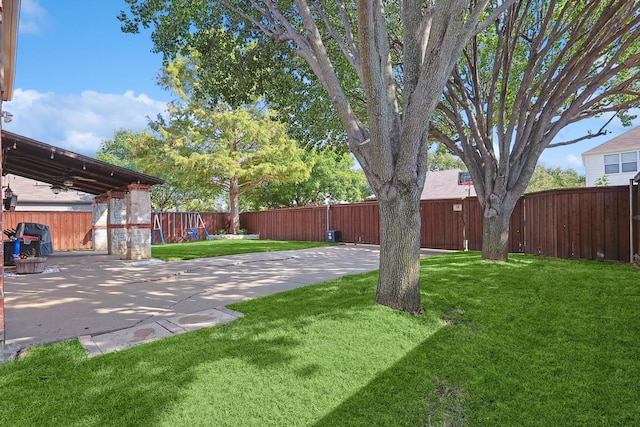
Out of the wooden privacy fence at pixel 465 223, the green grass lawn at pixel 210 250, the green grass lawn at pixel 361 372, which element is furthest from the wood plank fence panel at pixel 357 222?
the green grass lawn at pixel 361 372

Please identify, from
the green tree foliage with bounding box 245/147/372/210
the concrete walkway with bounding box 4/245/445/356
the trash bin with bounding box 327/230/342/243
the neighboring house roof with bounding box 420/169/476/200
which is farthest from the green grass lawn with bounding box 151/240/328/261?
the green tree foliage with bounding box 245/147/372/210

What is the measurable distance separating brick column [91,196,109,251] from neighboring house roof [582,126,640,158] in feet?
75.5

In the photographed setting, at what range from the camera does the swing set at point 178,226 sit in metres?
19.4

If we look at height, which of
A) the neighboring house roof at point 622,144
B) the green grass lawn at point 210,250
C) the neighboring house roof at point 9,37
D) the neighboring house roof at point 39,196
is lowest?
the green grass lawn at point 210,250

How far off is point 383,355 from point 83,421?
6.96 feet

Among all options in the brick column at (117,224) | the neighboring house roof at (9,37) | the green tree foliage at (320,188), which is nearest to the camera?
the neighboring house roof at (9,37)

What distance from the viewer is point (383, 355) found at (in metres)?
2.94

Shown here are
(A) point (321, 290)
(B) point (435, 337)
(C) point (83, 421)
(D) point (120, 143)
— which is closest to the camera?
(C) point (83, 421)

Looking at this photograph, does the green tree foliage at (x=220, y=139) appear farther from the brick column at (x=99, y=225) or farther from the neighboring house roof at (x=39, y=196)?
the neighboring house roof at (x=39, y=196)

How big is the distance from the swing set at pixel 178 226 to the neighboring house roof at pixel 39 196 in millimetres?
3834

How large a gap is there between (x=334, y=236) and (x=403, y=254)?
485 inches

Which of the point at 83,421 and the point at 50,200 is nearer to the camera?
the point at 83,421

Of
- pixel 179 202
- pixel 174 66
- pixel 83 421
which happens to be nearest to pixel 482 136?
pixel 83 421

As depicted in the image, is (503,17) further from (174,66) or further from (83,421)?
(174,66)
